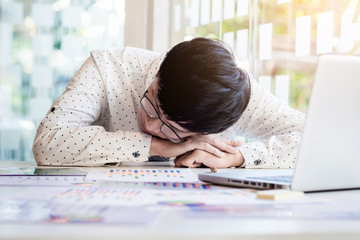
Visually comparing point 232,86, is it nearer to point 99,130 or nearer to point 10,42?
point 99,130

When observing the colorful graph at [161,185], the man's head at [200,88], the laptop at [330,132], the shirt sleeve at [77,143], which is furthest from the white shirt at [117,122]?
the laptop at [330,132]

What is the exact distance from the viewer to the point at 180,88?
1.30 m

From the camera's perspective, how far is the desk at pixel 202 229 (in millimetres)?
493

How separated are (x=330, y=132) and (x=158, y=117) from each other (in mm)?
668

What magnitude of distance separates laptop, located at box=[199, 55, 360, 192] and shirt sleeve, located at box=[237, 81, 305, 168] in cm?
65

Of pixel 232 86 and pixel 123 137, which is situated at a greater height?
pixel 232 86

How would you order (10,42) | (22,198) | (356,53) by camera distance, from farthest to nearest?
(10,42)
(356,53)
(22,198)

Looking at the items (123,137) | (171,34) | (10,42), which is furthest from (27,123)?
(123,137)

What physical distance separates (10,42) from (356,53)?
2070 millimetres

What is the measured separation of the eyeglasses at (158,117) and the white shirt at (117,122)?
69 mm

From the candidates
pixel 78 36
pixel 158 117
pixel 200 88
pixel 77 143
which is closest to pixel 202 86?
pixel 200 88

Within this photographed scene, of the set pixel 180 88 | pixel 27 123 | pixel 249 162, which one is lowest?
pixel 27 123

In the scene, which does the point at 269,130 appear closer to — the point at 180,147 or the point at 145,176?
the point at 180,147

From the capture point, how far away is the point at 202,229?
0.53 meters
